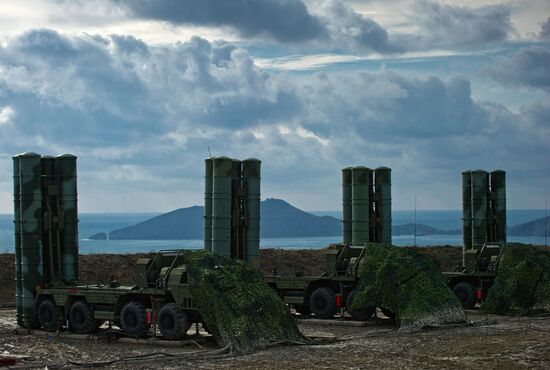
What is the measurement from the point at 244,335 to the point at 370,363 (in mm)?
3490

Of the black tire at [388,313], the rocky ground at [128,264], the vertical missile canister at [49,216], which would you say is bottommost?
the black tire at [388,313]

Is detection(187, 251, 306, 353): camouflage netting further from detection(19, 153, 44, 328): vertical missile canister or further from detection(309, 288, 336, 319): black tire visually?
detection(309, 288, 336, 319): black tire

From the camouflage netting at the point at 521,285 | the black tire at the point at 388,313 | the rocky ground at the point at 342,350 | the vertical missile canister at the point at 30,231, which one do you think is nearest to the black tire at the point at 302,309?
the rocky ground at the point at 342,350

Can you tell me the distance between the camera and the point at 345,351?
22000mm

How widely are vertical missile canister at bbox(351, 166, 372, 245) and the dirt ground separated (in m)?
11.2

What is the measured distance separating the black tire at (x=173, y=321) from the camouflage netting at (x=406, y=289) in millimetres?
6190

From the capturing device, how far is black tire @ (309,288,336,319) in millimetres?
30328

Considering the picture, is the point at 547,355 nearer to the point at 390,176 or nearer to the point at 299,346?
the point at 299,346

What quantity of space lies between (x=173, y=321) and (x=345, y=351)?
4517 mm

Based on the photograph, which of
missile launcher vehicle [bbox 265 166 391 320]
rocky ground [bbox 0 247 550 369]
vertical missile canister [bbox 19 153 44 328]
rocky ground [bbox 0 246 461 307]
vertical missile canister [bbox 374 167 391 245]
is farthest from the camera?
rocky ground [bbox 0 246 461 307]

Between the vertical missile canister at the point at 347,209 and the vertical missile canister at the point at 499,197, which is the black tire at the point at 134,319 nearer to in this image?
the vertical missile canister at the point at 347,209

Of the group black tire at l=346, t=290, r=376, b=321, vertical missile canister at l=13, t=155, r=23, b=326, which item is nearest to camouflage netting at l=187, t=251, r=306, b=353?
black tire at l=346, t=290, r=376, b=321

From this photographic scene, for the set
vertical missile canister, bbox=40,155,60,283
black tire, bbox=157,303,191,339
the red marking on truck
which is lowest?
the red marking on truck

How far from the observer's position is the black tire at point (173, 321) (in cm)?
2384
